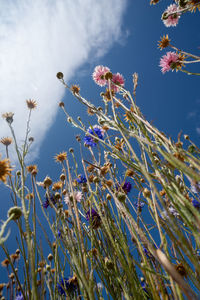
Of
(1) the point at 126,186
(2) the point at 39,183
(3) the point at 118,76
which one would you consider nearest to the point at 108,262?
(1) the point at 126,186

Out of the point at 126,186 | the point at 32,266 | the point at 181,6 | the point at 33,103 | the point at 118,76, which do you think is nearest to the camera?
the point at 32,266

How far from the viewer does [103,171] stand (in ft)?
3.54

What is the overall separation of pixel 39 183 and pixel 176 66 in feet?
4.21

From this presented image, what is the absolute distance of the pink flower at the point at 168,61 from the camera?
56.4 inches

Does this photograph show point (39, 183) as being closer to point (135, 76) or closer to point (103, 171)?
point (103, 171)

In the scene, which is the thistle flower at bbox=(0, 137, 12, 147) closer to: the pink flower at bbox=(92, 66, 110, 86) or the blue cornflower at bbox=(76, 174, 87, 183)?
the blue cornflower at bbox=(76, 174, 87, 183)

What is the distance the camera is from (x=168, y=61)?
1.48 metres

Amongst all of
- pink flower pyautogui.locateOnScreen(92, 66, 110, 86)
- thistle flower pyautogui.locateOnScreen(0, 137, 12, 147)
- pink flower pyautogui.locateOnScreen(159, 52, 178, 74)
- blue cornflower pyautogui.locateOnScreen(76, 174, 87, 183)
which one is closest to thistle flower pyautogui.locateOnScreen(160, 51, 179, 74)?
pink flower pyautogui.locateOnScreen(159, 52, 178, 74)

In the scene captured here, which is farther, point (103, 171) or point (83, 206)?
point (83, 206)

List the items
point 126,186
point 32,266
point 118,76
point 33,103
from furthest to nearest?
1. point 33,103
2. point 126,186
3. point 118,76
4. point 32,266

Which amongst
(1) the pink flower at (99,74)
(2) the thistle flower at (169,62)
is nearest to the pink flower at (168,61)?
(2) the thistle flower at (169,62)

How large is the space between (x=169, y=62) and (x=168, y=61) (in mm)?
14

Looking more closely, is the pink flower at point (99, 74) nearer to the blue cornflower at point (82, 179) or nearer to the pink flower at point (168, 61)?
the pink flower at point (168, 61)

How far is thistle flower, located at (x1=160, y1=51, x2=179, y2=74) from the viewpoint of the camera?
1426mm
